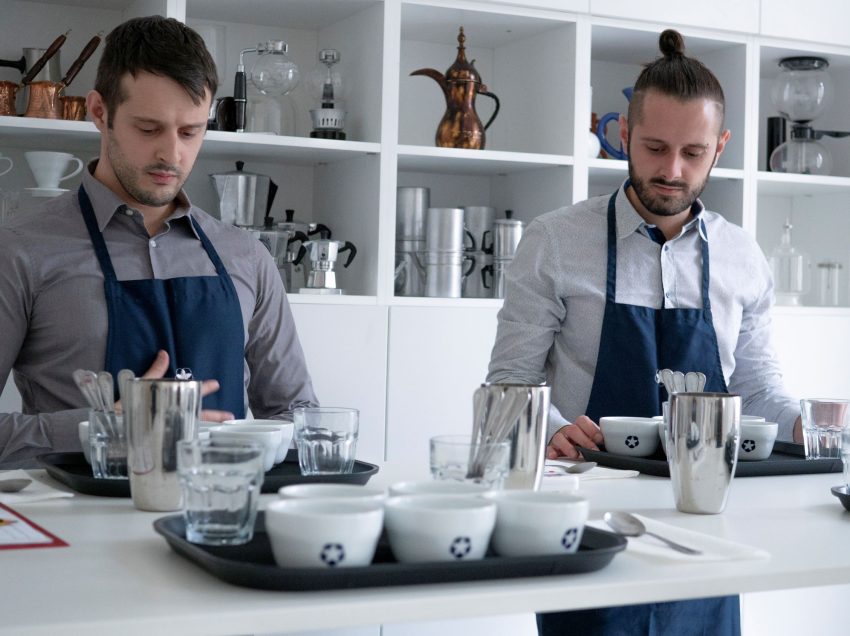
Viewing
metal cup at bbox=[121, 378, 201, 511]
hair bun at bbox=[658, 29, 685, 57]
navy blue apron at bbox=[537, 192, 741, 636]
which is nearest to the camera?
metal cup at bbox=[121, 378, 201, 511]

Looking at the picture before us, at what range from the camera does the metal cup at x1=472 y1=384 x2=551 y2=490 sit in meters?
1.32

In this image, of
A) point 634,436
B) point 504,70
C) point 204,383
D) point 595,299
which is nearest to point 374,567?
point 204,383

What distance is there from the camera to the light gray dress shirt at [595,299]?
2324mm

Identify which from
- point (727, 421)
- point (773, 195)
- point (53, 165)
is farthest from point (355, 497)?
point (773, 195)

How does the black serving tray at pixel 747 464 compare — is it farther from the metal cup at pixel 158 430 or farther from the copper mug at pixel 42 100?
the copper mug at pixel 42 100

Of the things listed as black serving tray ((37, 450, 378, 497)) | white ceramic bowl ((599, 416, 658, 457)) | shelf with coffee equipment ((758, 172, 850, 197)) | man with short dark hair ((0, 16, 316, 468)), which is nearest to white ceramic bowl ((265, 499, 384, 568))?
black serving tray ((37, 450, 378, 497))

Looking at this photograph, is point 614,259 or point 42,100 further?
point 42,100

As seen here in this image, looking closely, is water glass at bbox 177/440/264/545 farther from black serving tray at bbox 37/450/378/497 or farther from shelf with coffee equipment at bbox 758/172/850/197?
shelf with coffee equipment at bbox 758/172/850/197

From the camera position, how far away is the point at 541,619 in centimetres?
197

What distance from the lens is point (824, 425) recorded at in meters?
1.82

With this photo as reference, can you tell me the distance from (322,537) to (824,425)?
3.62ft

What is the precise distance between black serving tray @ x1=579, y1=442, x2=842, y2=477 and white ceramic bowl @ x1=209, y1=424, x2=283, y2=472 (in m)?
0.53

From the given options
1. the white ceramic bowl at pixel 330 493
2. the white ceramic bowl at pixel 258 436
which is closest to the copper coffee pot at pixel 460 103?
the white ceramic bowl at pixel 258 436

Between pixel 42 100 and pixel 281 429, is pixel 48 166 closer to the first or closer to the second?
pixel 42 100
